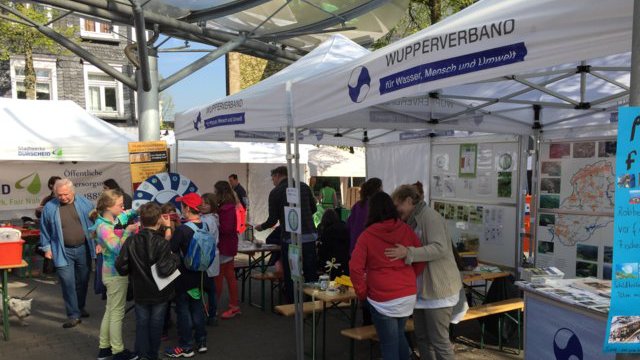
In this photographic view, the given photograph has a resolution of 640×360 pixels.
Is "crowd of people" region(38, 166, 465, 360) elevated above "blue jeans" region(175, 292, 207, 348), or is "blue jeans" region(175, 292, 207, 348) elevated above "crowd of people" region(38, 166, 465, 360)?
"crowd of people" region(38, 166, 465, 360)

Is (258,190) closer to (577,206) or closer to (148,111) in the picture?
(148,111)

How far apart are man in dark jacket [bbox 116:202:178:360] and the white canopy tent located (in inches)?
206

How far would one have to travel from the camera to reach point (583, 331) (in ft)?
10.8

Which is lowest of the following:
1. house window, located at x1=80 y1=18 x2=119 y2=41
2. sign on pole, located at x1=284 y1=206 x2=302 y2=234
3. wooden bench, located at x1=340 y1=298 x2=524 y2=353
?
wooden bench, located at x1=340 y1=298 x2=524 y2=353

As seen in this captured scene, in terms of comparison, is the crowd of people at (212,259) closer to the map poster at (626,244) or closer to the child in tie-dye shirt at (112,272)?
the child in tie-dye shirt at (112,272)

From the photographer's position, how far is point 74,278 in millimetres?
5914

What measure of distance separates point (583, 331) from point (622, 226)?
5.68ft

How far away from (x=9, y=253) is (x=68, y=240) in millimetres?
765

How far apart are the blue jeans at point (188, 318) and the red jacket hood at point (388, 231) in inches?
88.5

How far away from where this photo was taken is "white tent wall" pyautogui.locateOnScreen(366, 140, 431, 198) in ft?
24.8

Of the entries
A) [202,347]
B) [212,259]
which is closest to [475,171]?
[212,259]

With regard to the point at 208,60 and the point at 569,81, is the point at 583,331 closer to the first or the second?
the point at 569,81

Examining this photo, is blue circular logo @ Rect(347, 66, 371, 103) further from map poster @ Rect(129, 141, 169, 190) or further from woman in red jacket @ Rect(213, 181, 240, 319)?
map poster @ Rect(129, 141, 169, 190)

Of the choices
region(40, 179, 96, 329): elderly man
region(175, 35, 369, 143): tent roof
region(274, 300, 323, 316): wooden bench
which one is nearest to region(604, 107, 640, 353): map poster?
region(175, 35, 369, 143): tent roof
